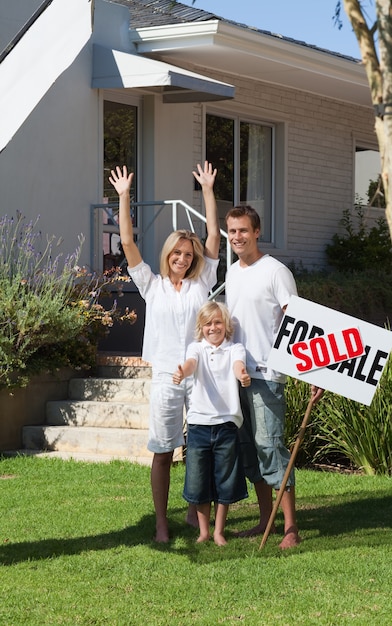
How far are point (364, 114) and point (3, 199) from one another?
7.50m

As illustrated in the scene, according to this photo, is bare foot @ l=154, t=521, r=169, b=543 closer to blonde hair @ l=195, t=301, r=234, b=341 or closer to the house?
blonde hair @ l=195, t=301, r=234, b=341

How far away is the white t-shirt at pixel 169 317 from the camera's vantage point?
6125mm

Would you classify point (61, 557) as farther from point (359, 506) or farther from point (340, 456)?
point (340, 456)

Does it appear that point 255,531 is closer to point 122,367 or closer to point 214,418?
point 214,418

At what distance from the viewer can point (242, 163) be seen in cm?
1456

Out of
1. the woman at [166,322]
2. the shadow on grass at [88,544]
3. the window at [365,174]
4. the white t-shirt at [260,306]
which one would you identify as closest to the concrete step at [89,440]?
the shadow on grass at [88,544]

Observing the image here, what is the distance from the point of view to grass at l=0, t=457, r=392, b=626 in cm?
485

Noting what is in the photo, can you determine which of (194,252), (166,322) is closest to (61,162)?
(194,252)

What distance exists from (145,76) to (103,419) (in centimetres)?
402

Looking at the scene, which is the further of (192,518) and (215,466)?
(192,518)

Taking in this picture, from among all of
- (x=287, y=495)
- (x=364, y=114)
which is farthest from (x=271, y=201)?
(x=287, y=495)

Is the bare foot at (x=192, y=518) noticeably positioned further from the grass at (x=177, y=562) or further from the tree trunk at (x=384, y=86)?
the tree trunk at (x=384, y=86)

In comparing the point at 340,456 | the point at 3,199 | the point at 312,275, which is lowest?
the point at 340,456

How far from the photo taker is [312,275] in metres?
14.0
